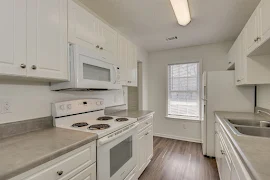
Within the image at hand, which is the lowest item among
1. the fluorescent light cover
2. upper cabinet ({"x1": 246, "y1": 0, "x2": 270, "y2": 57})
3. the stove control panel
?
the stove control panel

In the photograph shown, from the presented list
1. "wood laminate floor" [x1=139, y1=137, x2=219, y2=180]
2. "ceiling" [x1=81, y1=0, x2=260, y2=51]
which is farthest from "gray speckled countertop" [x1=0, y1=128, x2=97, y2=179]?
"ceiling" [x1=81, y1=0, x2=260, y2=51]

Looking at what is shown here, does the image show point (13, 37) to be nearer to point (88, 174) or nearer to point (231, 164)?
point (88, 174)

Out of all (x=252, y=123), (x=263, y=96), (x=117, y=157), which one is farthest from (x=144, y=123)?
(x=263, y=96)

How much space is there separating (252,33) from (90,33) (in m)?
1.82

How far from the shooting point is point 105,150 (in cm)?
124

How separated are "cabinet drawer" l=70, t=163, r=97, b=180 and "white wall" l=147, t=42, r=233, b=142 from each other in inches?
116

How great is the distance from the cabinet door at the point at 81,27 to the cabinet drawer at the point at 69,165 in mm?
1015

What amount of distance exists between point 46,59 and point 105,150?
917mm

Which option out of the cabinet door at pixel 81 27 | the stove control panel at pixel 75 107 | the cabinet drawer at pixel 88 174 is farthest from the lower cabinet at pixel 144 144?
the cabinet door at pixel 81 27

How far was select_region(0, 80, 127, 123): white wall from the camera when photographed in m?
1.14

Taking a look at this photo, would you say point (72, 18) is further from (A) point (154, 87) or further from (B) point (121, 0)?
(A) point (154, 87)

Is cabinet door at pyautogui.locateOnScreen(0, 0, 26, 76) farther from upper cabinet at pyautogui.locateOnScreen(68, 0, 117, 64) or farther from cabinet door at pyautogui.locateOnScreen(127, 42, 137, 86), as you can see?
cabinet door at pyautogui.locateOnScreen(127, 42, 137, 86)

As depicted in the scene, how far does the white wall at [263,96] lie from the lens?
6.55 feet

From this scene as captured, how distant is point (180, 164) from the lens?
2398 millimetres
